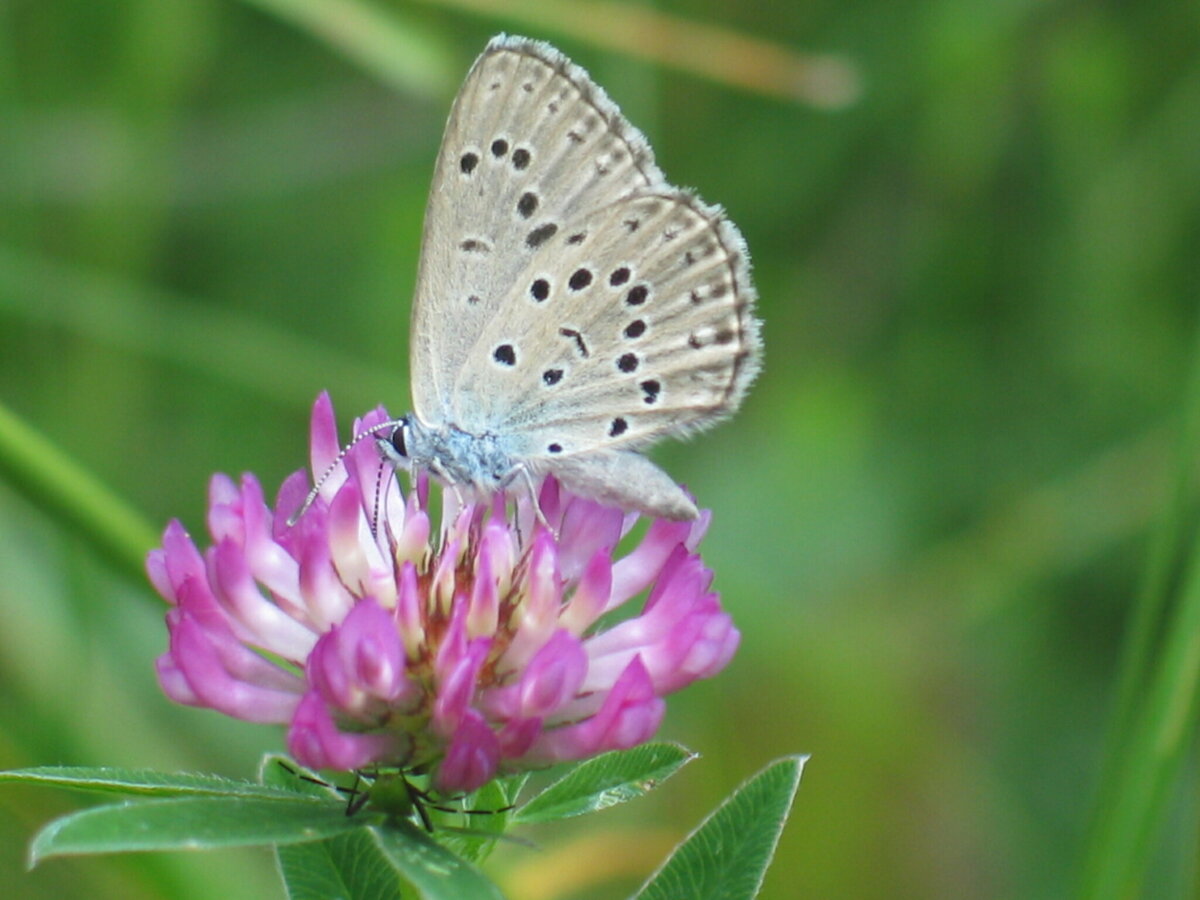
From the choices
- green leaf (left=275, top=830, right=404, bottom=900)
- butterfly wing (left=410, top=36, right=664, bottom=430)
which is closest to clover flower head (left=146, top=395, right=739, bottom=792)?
green leaf (left=275, top=830, right=404, bottom=900)

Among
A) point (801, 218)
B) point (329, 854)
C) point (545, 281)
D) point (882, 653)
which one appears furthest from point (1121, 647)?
point (329, 854)

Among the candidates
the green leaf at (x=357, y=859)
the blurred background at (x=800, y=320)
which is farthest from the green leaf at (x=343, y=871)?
the blurred background at (x=800, y=320)

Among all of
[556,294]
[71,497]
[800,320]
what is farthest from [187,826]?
[800,320]

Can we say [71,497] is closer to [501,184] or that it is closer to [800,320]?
[501,184]

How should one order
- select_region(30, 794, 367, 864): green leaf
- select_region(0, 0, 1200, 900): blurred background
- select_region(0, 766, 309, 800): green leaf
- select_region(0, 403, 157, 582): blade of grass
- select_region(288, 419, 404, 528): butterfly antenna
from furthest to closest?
select_region(0, 0, 1200, 900): blurred background < select_region(0, 403, 157, 582): blade of grass < select_region(288, 419, 404, 528): butterfly antenna < select_region(0, 766, 309, 800): green leaf < select_region(30, 794, 367, 864): green leaf

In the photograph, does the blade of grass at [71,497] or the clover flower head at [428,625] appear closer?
the clover flower head at [428,625]

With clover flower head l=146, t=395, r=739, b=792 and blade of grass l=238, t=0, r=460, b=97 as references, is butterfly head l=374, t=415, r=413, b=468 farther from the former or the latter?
blade of grass l=238, t=0, r=460, b=97

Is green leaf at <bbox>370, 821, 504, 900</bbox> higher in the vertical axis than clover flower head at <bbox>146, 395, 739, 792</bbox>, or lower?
lower

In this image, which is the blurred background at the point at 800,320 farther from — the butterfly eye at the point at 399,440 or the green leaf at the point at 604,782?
the green leaf at the point at 604,782
